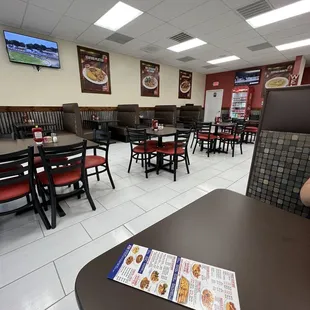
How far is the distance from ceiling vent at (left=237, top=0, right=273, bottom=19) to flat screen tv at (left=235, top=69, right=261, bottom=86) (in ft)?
16.8

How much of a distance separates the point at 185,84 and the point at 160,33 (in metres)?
4.67

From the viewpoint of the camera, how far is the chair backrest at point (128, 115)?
19.3ft

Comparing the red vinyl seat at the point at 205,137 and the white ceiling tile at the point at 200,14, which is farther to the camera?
the red vinyl seat at the point at 205,137

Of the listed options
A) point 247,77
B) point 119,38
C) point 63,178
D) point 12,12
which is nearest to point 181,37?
point 119,38

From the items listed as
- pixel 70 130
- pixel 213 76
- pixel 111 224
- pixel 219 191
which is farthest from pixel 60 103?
pixel 213 76

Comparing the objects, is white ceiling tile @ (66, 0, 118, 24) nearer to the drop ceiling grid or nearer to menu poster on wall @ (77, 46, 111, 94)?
the drop ceiling grid

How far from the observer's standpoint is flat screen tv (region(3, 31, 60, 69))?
170 inches

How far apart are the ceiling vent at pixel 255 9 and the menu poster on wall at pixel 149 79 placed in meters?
4.15

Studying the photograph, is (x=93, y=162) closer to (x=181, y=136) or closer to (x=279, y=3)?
(x=181, y=136)

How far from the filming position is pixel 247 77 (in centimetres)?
847

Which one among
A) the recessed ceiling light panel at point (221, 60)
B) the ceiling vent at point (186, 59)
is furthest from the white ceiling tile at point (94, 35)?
the recessed ceiling light panel at point (221, 60)

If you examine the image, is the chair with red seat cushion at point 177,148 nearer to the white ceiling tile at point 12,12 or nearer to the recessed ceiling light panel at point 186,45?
the recessed ceiling light panel at point 186,45

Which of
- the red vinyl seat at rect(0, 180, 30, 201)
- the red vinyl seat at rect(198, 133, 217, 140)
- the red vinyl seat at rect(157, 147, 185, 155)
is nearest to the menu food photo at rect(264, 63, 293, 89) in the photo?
the red vinyl seat at rect(198, 133, 217, 140)

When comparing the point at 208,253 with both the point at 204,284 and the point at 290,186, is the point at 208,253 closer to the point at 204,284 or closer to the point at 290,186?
the point at 204,284
